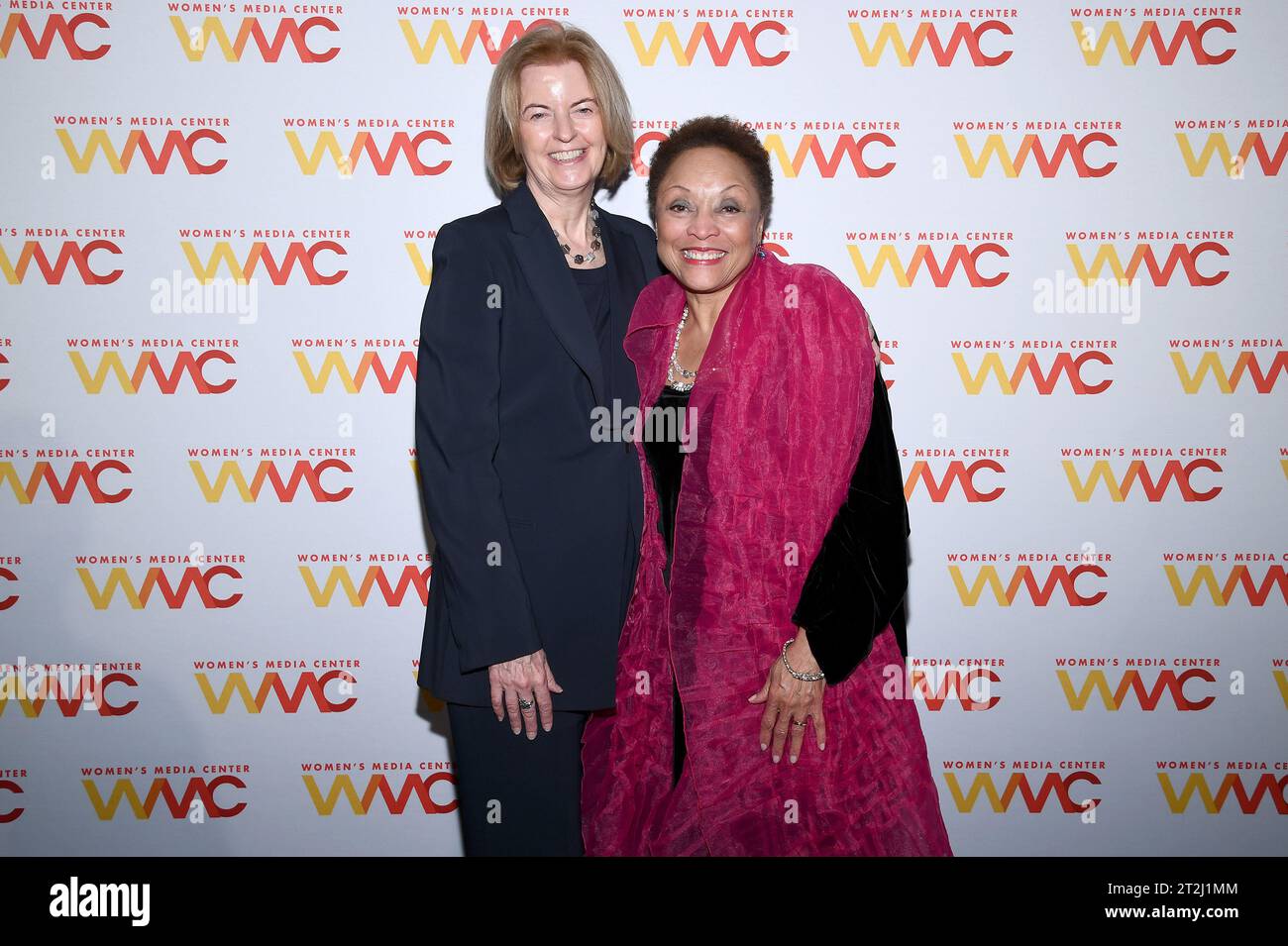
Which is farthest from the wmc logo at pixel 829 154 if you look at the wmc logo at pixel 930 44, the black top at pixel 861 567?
the black top at pixel 861 567

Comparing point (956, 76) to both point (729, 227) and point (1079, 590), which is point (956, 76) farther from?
point (1079, 590)

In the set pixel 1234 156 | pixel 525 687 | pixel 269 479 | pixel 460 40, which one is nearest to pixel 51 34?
pixel 460 40

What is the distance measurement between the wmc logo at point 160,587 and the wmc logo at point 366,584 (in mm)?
213

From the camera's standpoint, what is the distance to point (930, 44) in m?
2.36

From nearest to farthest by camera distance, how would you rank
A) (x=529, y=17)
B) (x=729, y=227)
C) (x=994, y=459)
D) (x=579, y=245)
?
(x=729, y=227) → (x=579, y=245) → (x=529, y=17) → (x=994, y=459)

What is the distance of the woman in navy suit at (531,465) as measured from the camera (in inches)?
65.8

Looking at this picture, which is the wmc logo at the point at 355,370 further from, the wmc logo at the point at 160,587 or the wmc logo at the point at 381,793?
the wmc logo at the point at 381,793

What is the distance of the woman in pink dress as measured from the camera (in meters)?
1.64

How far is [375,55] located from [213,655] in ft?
5.65

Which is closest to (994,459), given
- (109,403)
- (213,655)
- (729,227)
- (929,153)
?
(929,153)

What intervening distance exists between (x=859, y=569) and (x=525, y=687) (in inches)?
26.7

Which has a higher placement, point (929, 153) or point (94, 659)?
point (929, 153)

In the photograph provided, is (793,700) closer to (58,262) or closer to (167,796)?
(167,796)

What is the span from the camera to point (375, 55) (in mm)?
2338
